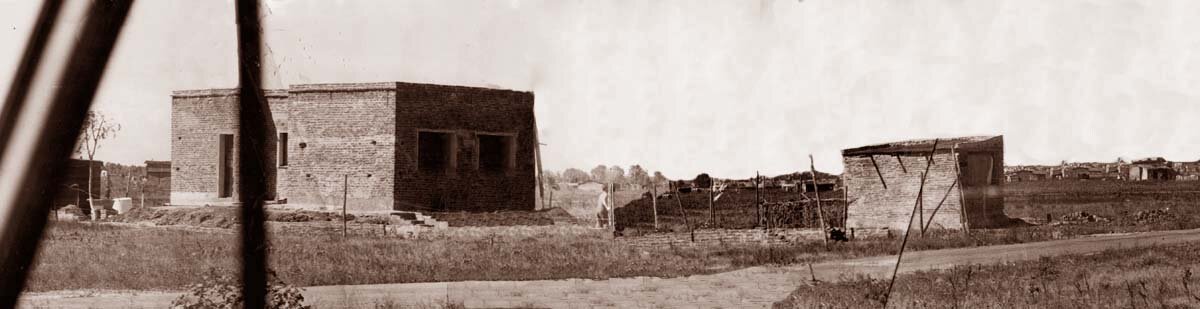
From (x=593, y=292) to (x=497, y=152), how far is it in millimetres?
17440

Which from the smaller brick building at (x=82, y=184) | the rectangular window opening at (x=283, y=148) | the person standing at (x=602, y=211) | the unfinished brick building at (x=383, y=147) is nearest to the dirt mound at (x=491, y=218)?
the person standing at (x=602, y=211)

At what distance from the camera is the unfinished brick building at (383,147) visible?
2702cm

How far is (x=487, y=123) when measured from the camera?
28.5 meters

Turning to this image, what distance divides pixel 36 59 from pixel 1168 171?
57324mm

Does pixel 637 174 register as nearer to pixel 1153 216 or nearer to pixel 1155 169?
pixel 1155 169

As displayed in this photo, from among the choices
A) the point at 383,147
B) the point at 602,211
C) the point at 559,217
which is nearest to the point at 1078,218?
the point at 602,211

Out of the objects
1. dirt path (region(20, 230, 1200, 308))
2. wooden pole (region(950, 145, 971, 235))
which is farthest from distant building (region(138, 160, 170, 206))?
dirt path (region(20, 230, 1200, 308))

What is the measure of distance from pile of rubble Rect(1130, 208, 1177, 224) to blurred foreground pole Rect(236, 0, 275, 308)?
86.9ft

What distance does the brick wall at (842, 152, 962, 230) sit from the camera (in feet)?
83.1

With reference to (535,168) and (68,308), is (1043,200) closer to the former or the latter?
(535,168)

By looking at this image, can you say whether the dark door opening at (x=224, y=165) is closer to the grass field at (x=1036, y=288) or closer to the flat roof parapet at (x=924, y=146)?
the flat roof parapet at (x=924, y=146)

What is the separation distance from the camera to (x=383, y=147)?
88.6ft

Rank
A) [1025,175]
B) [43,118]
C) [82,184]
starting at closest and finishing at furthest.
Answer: [43,118] < [82,184] < [1025,175]

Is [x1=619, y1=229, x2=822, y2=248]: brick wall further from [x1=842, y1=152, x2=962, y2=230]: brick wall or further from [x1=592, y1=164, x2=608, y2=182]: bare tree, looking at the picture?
[x1=592, y1=164, x2=608, y2=182]: bare tree
